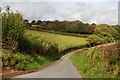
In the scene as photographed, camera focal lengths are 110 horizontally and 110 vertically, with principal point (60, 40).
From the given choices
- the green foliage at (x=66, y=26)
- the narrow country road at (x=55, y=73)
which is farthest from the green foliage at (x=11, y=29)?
the green foliage at (x=66, y=26)

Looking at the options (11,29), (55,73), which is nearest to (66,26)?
(11,29)

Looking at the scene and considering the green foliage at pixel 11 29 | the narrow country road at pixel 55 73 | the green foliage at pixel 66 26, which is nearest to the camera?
the narrow country road at pixel 55 73

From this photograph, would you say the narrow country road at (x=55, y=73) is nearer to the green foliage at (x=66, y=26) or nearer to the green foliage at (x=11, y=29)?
the green foliage at (x=11, y=29)

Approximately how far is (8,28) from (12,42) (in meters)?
1.70

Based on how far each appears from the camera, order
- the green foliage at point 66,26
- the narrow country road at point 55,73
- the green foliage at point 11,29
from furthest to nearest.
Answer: the green foliage at point 66,26 → the green foliage at point 11,29 → the narrow country road at point 55,73

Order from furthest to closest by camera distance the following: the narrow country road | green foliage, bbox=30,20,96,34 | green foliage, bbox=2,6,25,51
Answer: green foliage, bbox=30,20,96,34 < green foliage, bbox=2,6,25,51 < the narrow country road

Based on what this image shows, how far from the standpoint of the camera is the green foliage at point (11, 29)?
12.1 m

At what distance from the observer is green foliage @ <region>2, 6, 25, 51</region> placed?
1214cm

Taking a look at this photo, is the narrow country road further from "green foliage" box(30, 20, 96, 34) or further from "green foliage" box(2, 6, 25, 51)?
"green foliage" box(30, 20, 96, 34)

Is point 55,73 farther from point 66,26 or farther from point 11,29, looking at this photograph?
point 66,26

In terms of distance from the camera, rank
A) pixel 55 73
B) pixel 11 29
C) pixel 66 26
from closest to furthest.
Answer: pixel 55 73 < pixel 11 29 < pixel 66 26

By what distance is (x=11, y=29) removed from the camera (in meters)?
12.5

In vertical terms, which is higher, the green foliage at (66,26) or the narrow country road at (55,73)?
the green foliage at (66,26)

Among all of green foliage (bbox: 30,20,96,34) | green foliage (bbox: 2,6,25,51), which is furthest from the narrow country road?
green foliage (bbox: 30,20,96,34)
